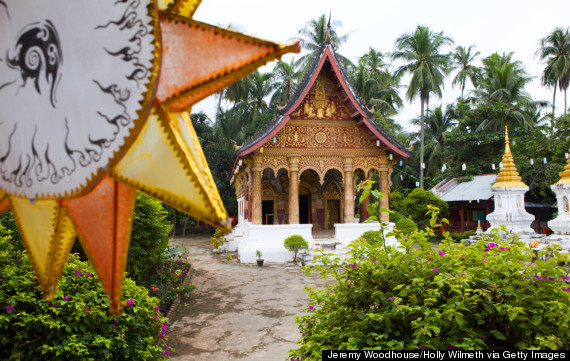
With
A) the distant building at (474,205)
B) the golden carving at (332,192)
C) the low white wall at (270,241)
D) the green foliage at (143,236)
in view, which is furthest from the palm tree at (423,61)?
the green foliage at (143,236)

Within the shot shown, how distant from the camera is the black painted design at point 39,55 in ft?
5.43

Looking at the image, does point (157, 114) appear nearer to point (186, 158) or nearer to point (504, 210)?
point (186, 158)

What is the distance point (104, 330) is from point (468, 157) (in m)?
27.3

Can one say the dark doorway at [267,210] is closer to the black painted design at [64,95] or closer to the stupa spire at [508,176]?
the stupa spire at [508,176]

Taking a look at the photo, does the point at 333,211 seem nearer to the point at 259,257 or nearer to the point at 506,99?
the point at 259,257

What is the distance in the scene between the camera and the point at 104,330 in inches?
145

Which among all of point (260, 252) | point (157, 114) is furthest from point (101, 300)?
point (260, 252)

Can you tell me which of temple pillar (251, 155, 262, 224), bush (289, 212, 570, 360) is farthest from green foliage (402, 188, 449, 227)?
bush (289, 212, 570, 360)

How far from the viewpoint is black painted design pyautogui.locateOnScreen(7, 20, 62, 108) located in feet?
5.43

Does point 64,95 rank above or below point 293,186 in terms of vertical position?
below

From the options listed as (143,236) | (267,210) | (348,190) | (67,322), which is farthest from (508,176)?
(67,322)

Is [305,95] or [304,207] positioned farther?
[304,207]

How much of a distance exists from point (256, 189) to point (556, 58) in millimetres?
29099

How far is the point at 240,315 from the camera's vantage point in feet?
25.1
